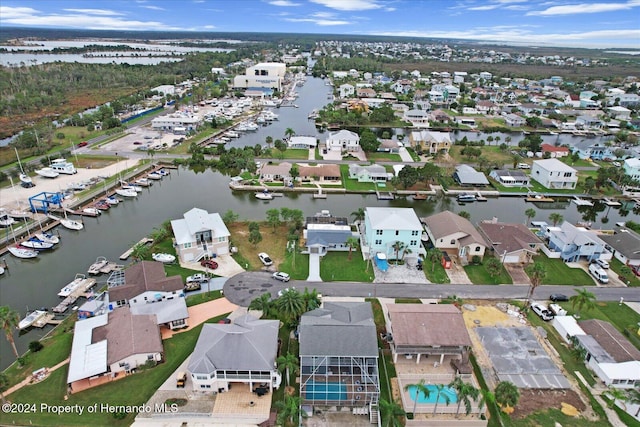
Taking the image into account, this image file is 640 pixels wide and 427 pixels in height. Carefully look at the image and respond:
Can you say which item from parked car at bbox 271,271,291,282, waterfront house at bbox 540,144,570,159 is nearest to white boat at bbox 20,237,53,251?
parked car at bbox 271,271,291,282

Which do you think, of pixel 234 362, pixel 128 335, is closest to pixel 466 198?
pixel 234 362

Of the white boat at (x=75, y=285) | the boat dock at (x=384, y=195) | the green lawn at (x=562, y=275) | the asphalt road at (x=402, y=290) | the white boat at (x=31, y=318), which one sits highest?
the boat dock at (x=384, y=195)

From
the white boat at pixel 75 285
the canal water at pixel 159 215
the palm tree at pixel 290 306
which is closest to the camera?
the palm tree at pixel 290 306

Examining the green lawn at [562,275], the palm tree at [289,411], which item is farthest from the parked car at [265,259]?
the green lawn at [562,275]

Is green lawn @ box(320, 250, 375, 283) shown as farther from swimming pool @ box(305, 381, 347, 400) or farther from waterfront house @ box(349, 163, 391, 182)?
waterfront house @ box(349, 163, 391, 182)

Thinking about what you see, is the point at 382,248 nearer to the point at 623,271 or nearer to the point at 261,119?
the point at 623,271

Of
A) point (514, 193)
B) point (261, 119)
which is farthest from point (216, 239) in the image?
point (261, 119)

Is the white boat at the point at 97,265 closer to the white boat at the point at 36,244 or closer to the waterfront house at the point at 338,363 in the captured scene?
the white boat at the point at 36,244
